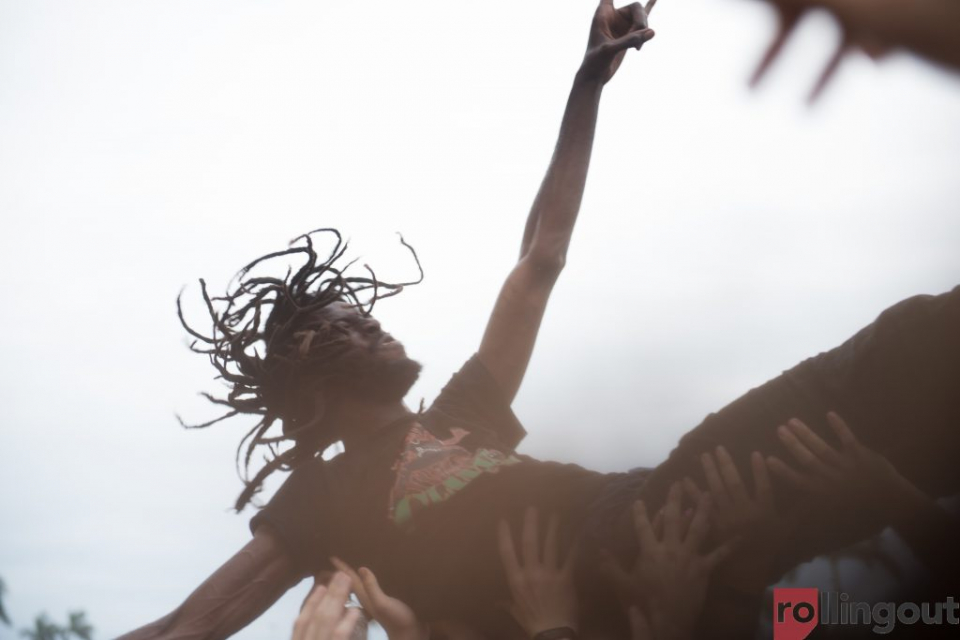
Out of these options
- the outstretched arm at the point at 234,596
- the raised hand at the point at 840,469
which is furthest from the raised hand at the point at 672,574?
the outstretched arm at the point at 234,596

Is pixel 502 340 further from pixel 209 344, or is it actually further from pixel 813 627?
pixel 813 627

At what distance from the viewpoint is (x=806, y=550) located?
1896mm

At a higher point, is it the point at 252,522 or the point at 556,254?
the point at 556,254

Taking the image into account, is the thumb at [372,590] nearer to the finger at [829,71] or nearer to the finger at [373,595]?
the finger at [373,595]

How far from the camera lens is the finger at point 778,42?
0.79 meters

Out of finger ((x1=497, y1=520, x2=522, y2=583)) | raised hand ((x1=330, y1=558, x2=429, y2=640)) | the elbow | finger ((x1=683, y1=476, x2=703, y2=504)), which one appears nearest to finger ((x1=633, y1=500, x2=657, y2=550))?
finger ((x1=683, y1=476, x2=703, y2=504))

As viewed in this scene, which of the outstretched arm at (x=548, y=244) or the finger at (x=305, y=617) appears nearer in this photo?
the finger at (x=305, y=617)

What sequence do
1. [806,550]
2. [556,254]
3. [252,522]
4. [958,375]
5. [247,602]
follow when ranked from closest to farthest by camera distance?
[958,375] → [806,550] → [247,602] → [252,522] → [556,254]

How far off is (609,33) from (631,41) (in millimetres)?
197

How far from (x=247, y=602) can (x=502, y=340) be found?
3.34 feet

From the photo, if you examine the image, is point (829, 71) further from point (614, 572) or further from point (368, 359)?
point (368, 359)

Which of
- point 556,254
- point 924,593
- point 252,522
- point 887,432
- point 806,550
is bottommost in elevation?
point 924,593

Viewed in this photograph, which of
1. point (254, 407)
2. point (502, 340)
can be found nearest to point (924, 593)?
point (502, 340)

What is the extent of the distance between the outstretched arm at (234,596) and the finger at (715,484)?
1.10 meters
